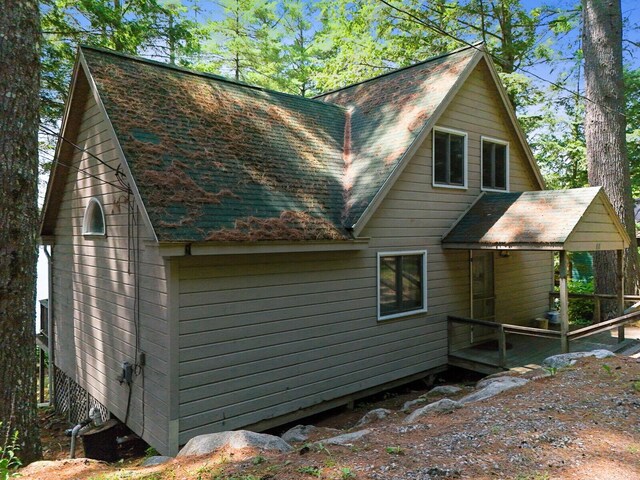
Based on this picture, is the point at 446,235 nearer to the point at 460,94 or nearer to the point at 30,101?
the point at 460,94

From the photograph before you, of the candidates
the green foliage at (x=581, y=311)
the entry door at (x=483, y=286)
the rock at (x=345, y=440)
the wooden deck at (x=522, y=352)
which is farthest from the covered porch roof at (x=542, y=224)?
the rock at (x=345, y=440)

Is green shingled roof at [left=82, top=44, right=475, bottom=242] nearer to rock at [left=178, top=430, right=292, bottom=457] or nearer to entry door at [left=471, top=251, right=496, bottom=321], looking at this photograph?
rock at [left=178, top=430, right=292, bottom=457]

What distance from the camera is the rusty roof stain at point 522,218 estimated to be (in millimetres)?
7559

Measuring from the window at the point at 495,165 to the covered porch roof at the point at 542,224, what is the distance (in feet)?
2.92

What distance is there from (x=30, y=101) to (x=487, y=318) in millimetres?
9367

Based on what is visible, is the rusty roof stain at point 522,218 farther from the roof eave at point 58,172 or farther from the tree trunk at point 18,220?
the roof eave at point 58,172

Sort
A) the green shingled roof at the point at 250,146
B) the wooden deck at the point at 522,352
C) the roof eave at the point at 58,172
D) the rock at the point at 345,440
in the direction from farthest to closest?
the wooden deck at the point at 522,352 → the roof eave at the point at 58,172 → the green shingled roof at the point at 250,146 → the rock at the point at 345,440

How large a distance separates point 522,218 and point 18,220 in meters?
8.07

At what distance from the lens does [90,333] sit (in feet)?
25.3

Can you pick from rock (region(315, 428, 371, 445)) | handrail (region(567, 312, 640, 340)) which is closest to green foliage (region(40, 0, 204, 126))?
rock (region(315, 428, 371, 445))

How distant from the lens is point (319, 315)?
697cm

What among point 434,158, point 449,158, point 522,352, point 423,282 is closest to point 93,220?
point 423,282

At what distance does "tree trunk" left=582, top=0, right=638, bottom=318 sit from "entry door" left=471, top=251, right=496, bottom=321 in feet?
9.85

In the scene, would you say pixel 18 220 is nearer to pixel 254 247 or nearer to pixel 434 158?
pixel 254 247
